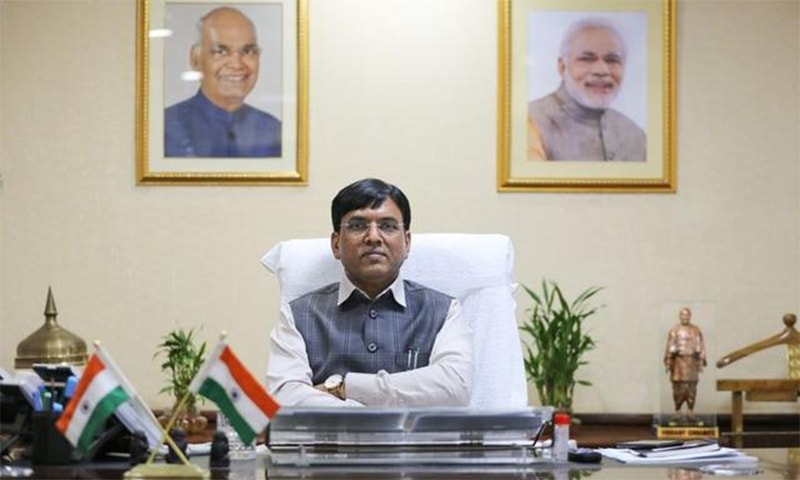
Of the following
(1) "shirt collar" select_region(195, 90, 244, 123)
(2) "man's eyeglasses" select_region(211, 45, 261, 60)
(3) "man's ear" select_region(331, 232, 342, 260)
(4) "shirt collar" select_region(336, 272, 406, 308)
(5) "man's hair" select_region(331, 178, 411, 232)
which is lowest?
(4) "shirt collar" select_region(336, 272, 406, 308)

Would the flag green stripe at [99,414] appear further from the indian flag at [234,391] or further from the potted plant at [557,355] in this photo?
the potted plant at [557,355]

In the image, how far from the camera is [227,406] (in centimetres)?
264

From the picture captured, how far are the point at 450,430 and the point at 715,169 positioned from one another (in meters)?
2.59

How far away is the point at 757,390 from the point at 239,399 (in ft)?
9.17

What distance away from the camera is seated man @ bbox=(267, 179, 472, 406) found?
12.3 feet

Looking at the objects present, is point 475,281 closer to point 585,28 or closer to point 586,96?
point 586,96

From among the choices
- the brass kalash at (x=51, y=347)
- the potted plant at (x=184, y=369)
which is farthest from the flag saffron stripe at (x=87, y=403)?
the potted plant at (x=184, y=369)

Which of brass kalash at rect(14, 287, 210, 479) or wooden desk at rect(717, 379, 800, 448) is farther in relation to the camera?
wooden desk at rect(717, 379, 800, 448)

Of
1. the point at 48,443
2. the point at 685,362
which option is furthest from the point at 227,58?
the point at 48,443

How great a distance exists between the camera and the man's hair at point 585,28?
5152mm

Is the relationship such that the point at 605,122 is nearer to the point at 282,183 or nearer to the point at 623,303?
the point at 623,303

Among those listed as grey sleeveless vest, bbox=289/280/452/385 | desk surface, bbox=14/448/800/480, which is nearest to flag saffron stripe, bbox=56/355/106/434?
desk surface, bbox=14/448/800/480

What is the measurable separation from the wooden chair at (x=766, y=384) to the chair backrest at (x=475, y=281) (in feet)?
4.17

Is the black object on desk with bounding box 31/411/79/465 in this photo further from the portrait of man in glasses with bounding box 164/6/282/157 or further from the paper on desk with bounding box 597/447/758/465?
the portrait of man in glasses with bounding box 164/6/282/157
